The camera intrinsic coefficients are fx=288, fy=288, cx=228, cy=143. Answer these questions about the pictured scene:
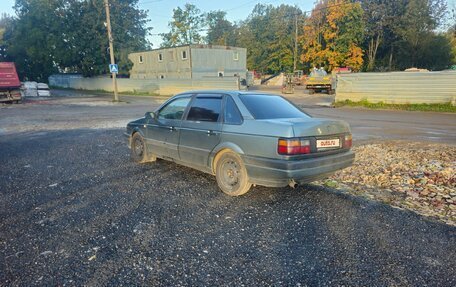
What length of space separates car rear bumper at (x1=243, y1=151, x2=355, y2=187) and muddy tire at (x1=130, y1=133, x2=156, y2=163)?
2.79m

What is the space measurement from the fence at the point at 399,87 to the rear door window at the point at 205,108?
52.5 ft

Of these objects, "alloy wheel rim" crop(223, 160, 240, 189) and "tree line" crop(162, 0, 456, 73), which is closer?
"alloy wheel rim" crop(223, 160, 240, 189)

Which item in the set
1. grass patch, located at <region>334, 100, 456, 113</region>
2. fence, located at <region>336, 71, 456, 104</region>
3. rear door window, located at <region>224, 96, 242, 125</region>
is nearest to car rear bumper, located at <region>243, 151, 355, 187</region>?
rear door window, located at <region>224, 96, 242, 125</region>

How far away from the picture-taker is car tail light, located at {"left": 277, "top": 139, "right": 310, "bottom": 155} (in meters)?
3.70

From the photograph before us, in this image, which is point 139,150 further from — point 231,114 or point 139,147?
point 231,114

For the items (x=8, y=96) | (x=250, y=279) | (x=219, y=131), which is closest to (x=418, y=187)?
(x=219, y=131)

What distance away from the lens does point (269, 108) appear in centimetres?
452

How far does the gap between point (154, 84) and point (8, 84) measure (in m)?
13.4

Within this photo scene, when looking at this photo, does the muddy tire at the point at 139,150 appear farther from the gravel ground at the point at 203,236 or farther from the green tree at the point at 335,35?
the green tree at the point at 335,35

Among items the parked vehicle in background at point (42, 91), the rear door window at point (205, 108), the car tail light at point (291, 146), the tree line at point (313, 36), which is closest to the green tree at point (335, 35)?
the tree line at point (313, 36)

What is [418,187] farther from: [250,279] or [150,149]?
[150,149]

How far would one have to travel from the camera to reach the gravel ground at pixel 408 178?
162 inches

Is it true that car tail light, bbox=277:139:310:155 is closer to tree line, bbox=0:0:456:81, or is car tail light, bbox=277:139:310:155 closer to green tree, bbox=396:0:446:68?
tree line, bbox=0:0:456:81

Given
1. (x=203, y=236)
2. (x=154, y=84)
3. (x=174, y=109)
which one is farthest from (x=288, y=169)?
(x=154, y=84)
